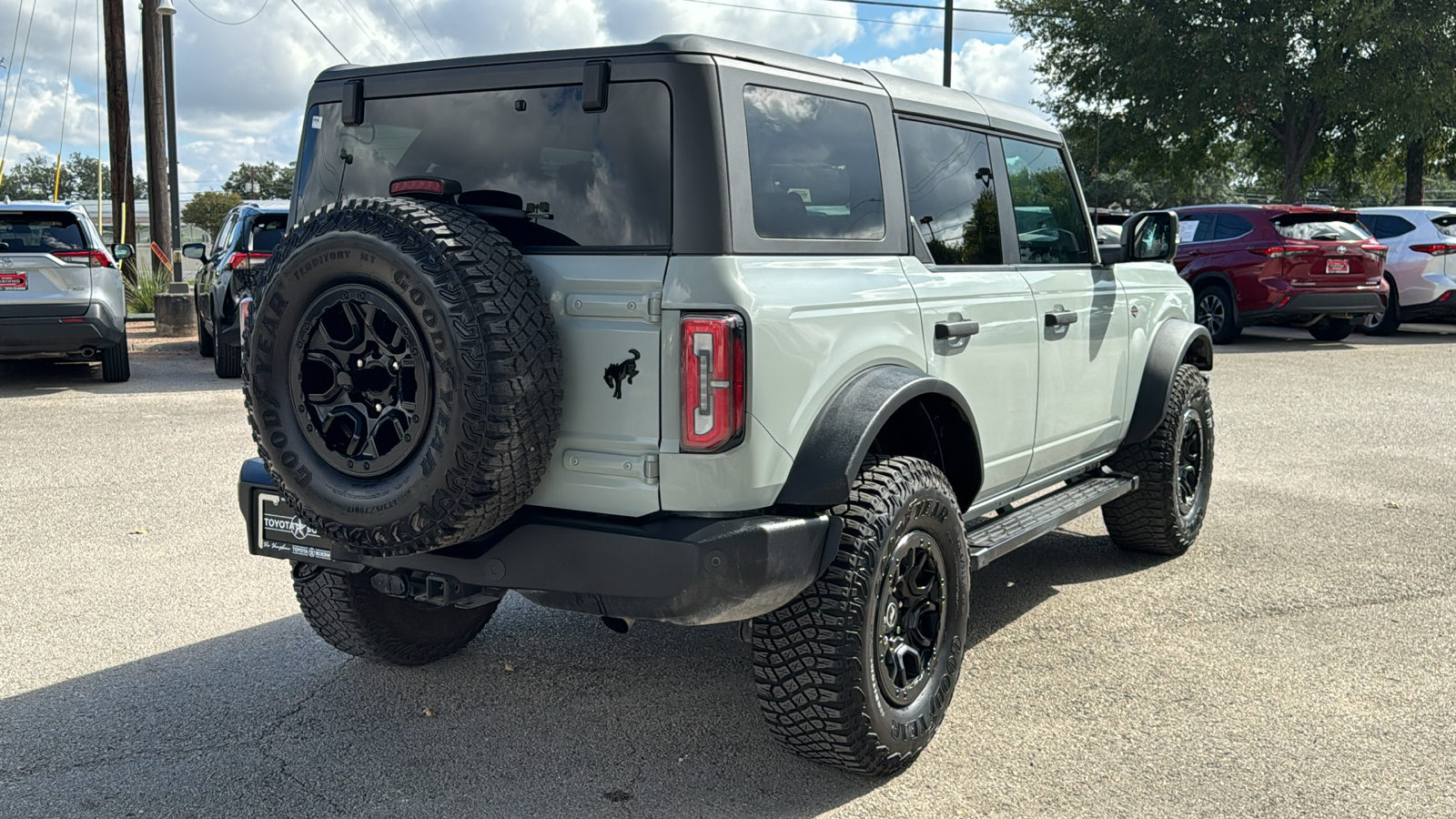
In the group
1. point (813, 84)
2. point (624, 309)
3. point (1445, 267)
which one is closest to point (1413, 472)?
point (813, 84)

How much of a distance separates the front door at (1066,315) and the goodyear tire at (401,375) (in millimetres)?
2239

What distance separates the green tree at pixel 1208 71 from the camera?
2589 cm

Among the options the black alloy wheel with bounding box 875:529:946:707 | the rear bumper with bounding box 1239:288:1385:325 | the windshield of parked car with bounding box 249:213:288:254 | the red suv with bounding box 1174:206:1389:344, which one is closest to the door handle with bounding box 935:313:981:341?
the black alloy wheel with bounding box 875:529:946:707

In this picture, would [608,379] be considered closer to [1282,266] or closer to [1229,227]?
[1282,266]

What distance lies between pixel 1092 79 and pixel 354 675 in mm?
28821

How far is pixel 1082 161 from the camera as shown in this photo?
3159 centimetres

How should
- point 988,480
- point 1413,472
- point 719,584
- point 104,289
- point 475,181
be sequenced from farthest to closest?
point 104,289
point 1413,472
point 988,480
point 475,181
point 719,584

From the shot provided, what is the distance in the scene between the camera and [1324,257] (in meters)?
14.8

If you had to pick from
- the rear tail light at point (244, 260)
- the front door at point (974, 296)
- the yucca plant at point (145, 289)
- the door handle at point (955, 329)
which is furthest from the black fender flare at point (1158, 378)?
the yucca plant at point (145, 289)

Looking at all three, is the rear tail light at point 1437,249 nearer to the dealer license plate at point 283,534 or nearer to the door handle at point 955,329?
the door handle at point 955,329

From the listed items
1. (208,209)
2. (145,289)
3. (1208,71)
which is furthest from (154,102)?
(208,209)

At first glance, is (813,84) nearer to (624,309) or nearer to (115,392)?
(624,309)

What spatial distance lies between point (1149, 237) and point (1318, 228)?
1084cm

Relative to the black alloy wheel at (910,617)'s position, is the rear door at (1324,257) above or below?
above
